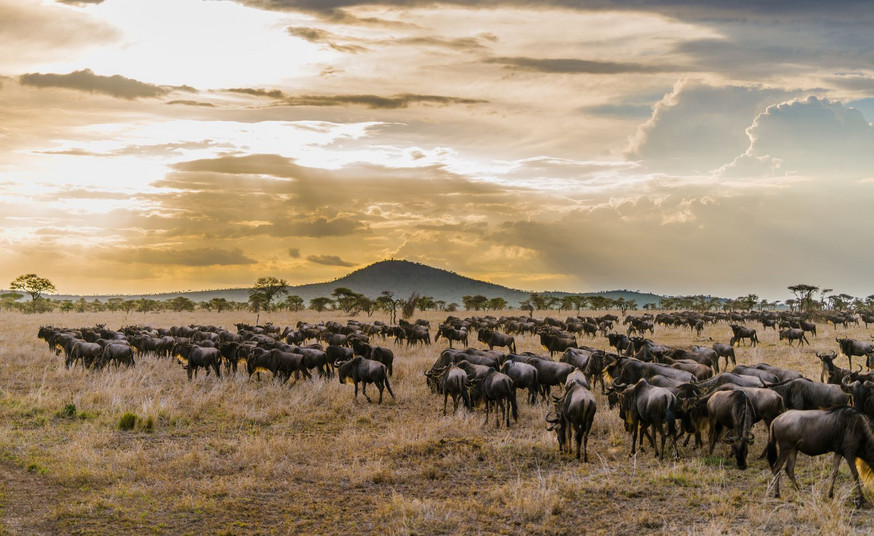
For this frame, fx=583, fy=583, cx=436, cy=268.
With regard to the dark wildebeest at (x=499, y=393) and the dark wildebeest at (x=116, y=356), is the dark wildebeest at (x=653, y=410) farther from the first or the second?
the dark wildebeest at (x=116, y=356)

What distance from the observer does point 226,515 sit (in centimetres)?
1024

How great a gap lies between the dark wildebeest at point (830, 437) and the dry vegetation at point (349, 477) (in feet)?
2.02

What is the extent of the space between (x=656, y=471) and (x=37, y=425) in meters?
16.1

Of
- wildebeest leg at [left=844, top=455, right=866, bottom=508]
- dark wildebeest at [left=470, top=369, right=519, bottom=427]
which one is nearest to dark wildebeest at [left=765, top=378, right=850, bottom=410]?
wildebeest leg at [left=844, top=455, right=866, bottom=508]

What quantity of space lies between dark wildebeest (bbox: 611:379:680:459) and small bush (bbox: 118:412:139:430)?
13099mm

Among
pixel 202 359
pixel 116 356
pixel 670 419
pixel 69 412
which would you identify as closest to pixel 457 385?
pixel 670 419

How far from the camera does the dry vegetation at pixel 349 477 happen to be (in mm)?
9727

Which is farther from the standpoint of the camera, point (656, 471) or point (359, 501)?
point (656, 471)

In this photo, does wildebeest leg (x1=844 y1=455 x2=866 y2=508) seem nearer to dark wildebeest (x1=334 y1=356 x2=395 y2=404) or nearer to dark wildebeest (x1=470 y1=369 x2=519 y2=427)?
dark wildebeest (x1=470 y1=369 x2=519 y2=427)

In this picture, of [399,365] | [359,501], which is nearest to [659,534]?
[359,501]

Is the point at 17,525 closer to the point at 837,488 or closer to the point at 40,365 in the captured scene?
the point at 837,488

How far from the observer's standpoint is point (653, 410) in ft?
42.8

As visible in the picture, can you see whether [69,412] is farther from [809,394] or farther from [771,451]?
[809,394]

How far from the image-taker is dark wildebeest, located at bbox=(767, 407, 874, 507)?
969 centimetres
